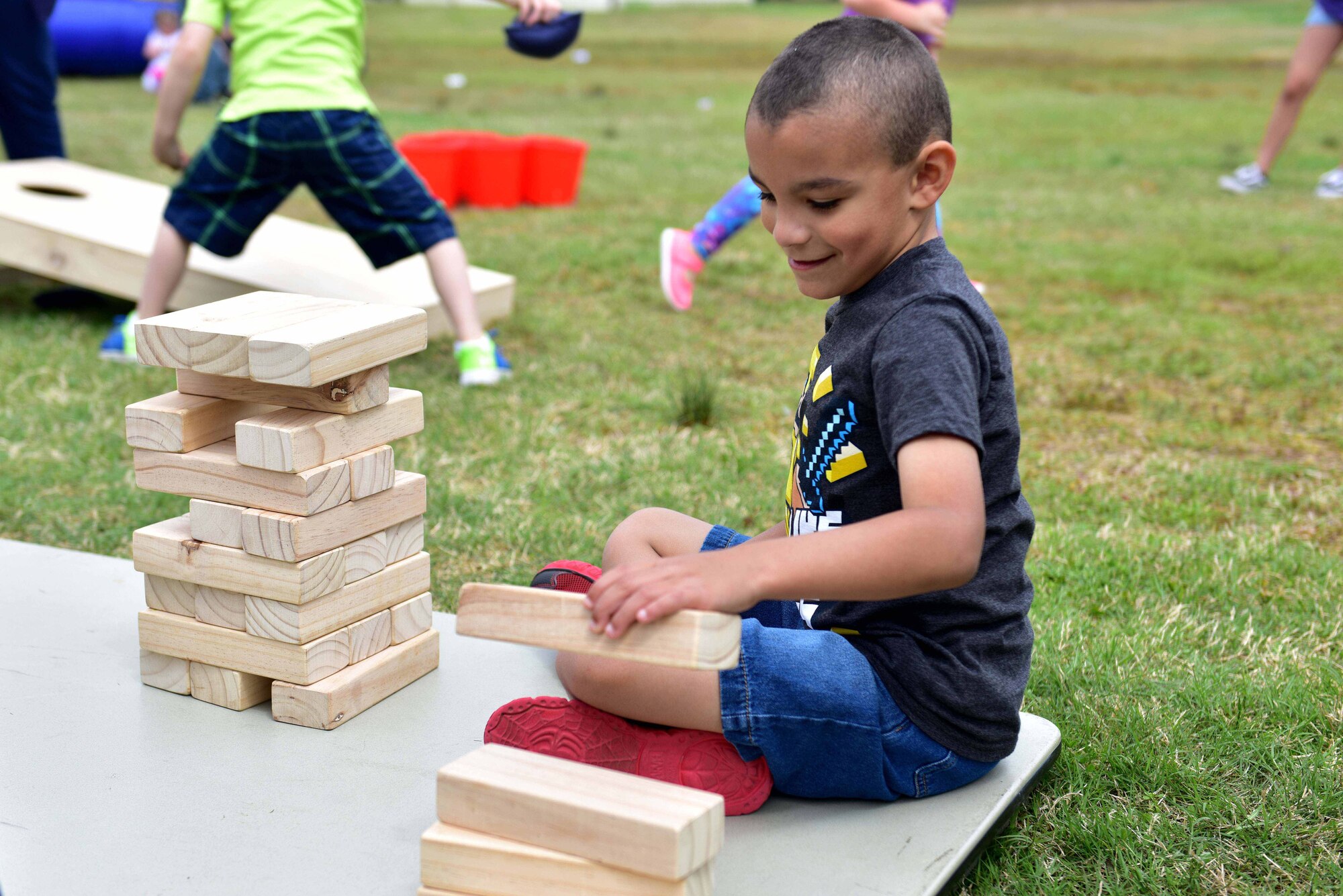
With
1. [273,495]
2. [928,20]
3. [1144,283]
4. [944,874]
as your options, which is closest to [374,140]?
[928,20]

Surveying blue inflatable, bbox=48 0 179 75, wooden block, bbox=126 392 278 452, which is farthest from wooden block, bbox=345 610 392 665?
blue inflatable, bbox=48 0 179 75

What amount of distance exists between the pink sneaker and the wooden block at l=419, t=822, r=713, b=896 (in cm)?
333

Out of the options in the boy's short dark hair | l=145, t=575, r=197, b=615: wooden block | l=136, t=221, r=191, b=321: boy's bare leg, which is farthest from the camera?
l=136, t=221, r=191, b=321: boy's bare leg

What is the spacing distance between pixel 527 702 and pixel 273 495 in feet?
1.64

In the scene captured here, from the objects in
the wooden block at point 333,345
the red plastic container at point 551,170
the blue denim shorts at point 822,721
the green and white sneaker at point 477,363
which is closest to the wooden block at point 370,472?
the wooden block at point 333,345

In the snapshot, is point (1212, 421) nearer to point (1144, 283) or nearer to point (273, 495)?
point (1144, 283)

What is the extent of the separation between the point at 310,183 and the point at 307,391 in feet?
7.00

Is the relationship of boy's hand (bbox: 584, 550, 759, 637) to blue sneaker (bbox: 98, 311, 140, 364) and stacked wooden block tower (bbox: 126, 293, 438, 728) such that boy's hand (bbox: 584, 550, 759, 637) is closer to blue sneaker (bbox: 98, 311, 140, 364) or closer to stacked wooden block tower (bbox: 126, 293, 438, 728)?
stacked wooden block tower (bbox: 126, 293, 438, 728)

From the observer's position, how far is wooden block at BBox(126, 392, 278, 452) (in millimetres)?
1955

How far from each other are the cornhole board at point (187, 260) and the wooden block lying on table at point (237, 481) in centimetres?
197

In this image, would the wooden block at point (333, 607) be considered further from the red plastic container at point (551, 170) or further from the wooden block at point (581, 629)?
the red plastic container at point (551, 170)

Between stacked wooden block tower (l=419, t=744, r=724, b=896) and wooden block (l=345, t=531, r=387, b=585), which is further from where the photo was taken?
Result: wooden block (l=345, t=531, r=387, b=585)

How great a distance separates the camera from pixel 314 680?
1.93m

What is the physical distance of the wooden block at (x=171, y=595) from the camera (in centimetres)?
201
